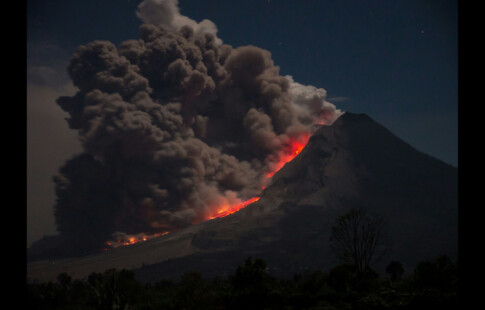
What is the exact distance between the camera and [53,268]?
93312 millimetres

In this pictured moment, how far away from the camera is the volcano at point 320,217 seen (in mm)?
85938

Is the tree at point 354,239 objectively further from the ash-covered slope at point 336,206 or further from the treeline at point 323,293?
the ash-covered slope at point 336,206

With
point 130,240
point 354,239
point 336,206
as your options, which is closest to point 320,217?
point 336,206

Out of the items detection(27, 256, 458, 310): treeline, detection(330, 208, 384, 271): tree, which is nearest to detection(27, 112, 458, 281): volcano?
detection(330, 208, 384, 271): tree

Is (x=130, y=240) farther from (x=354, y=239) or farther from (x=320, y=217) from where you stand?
(x=354, y=239)

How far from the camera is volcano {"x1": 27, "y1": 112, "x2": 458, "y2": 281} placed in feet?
282

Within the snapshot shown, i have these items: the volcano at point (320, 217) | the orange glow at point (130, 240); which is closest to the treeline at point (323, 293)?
the volcano at point (320, 217)

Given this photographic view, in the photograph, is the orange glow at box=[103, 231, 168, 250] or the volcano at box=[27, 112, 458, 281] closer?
the volcano at box=[27, 112, 458, 281]

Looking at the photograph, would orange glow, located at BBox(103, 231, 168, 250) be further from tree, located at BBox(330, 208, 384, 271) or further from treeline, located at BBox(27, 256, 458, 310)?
treeline, located at BBox(27, 256, 458, 310)
